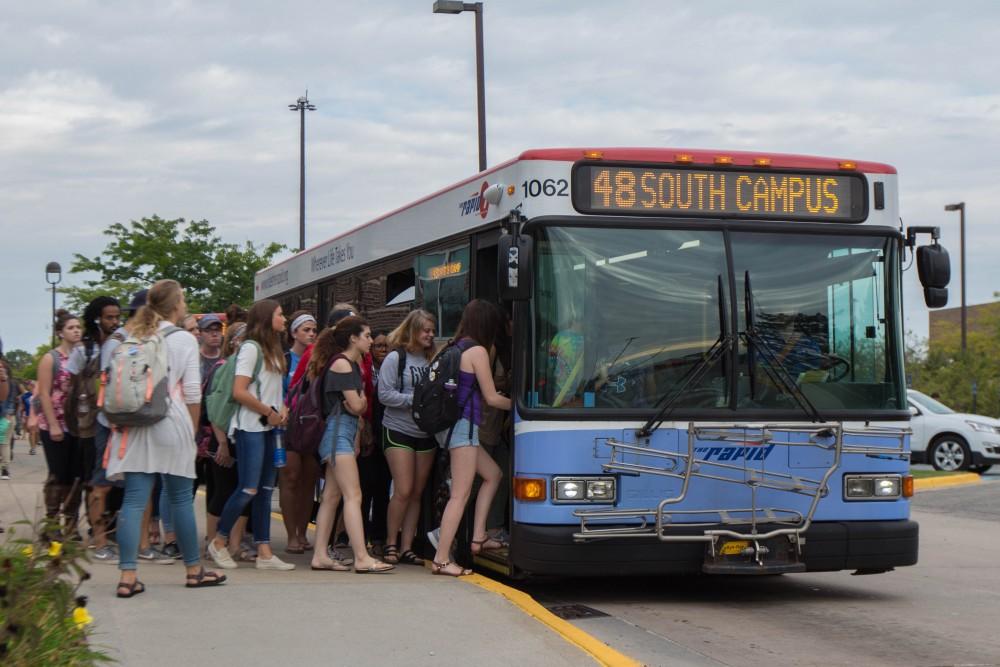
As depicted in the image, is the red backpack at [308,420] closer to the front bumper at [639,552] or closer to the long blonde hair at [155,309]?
the long blonde hair at [155,309]

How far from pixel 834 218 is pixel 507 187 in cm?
219

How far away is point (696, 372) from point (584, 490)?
3.35 feet

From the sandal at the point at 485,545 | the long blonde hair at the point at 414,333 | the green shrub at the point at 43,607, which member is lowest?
the sandal at the point at 485,545

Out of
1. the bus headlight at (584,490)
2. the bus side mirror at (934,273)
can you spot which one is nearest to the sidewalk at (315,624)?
the bus headlight at (584,490)

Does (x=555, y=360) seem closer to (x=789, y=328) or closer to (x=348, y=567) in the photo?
(x=789, y=328)

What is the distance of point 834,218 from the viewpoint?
894cm

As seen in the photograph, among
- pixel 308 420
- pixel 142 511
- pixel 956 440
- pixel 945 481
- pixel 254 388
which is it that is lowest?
pixel 945 481

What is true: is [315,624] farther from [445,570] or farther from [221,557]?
[221,557]

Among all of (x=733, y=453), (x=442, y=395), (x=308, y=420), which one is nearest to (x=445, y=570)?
(x=442, y=395)

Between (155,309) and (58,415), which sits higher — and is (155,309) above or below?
above

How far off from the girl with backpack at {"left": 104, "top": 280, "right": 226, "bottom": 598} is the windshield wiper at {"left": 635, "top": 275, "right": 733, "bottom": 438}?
2730 millimetres

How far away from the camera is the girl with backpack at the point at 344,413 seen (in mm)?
9109

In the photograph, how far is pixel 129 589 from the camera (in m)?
7.58

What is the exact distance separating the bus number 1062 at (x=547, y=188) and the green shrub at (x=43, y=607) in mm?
4084
